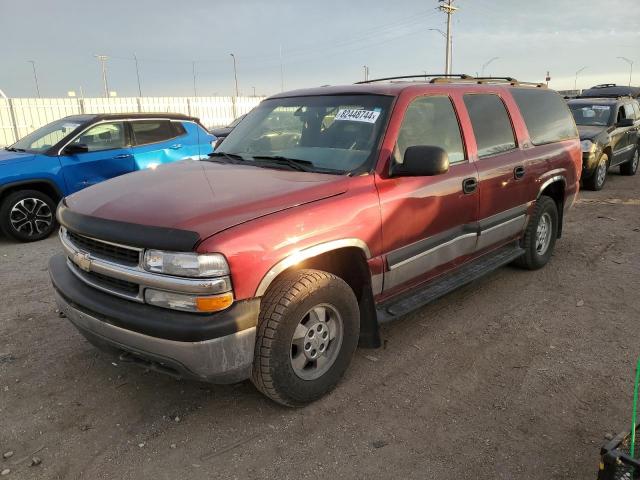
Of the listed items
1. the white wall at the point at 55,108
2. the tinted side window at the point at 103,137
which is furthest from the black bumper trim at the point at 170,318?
the white wall at the point at 55,108

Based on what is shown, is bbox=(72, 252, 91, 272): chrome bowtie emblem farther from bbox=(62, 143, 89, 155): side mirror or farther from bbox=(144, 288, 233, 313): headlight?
bbox=(62, 143, 89, 155): side mirror

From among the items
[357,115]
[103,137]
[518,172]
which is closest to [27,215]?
[103,137]

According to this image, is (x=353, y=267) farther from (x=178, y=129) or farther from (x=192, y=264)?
(x=178, y=129)

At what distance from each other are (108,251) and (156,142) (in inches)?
235

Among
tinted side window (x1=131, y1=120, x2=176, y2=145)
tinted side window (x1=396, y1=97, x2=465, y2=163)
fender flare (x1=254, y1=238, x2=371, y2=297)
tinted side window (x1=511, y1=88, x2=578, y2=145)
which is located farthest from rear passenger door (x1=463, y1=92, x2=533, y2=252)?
tinted side window (x1=131, y1=120, x2=176, y2=145)

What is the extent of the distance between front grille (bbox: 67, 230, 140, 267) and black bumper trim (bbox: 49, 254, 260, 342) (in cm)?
22

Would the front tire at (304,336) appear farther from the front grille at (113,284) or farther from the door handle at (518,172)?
the door handle at (518,172)

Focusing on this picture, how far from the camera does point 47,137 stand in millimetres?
7555

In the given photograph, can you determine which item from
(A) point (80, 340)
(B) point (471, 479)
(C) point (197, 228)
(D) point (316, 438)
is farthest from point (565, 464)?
(A) point (80, 340)

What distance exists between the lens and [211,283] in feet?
7.89

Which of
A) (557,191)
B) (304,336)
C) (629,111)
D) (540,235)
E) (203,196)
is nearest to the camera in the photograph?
(203,196)

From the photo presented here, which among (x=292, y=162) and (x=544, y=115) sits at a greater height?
(x=544, y=115)

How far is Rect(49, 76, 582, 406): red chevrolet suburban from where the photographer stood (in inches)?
97.8

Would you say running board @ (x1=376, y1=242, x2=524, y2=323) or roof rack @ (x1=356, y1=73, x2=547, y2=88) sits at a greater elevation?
roof rack @ (x1=356, y1=73, x2=547, y2=88)
